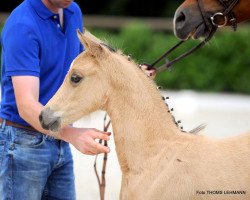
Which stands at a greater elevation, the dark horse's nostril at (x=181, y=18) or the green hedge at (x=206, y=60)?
the dark horse's nostril at (x=181, y=18)

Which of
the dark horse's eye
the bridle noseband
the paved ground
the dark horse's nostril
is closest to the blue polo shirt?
the dark horse's eye

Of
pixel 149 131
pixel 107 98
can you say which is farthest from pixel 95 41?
pixel 149 131

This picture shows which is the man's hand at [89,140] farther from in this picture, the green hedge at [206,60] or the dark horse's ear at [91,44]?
the green hedge at [206,60]

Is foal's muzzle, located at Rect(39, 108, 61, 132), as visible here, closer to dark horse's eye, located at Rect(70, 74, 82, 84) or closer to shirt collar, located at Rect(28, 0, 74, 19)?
dark horse's eye, located at Rect(70, 74, 82, 84)

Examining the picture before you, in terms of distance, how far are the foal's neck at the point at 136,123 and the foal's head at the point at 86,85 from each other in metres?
0.06

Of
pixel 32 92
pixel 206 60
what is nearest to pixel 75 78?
pixel 32 92

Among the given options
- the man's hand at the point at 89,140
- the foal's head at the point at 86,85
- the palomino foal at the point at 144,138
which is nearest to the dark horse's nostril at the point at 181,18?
the palomino foal at the point at 144,138

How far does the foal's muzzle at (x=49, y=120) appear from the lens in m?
3.55

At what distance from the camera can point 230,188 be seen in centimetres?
346

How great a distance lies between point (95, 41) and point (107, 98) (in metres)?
0.31

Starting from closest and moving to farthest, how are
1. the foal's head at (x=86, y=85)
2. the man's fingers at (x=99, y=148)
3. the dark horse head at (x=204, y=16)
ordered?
the man's fingers at (x=99, y=148) → the foal's head at (x=86, y=85) → the dark horse head at (x=204, y=16)

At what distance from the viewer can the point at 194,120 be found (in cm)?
1231

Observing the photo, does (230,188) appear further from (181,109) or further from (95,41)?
(181,109)

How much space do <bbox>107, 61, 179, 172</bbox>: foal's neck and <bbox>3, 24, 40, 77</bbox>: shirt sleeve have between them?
52 cm
